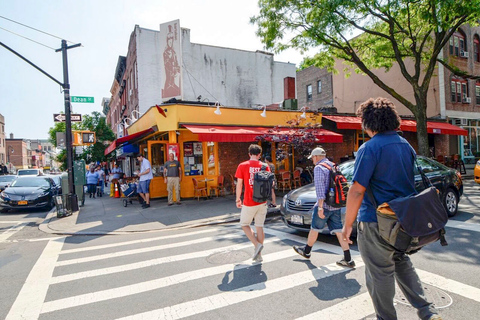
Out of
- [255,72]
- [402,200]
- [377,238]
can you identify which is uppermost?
[255,72]

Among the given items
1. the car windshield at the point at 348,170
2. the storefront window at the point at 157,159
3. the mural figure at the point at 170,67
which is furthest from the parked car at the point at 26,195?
the car windshield at the point at 348,170

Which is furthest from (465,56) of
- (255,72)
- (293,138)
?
(293,138)

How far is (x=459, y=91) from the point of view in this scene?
2244 centimetres

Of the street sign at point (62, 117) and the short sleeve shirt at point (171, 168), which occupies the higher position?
the street sign at point (62, 117)

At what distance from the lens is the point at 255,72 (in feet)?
73.8

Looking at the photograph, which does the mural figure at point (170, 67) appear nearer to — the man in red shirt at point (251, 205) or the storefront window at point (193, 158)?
the storefront window at point (193, 158)

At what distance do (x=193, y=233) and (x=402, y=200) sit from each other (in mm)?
5628

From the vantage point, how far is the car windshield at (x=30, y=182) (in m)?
12.6

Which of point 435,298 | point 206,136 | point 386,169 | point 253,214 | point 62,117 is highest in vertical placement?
point 62,117

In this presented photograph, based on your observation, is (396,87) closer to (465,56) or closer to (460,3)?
(465,56)

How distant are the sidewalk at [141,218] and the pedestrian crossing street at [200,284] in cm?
206

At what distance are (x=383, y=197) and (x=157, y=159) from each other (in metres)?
12.6

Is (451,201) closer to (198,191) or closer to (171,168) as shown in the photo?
(198,191)

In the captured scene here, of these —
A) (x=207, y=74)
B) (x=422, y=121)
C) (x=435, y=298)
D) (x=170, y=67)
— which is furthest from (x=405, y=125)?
(x=435, y=298)
